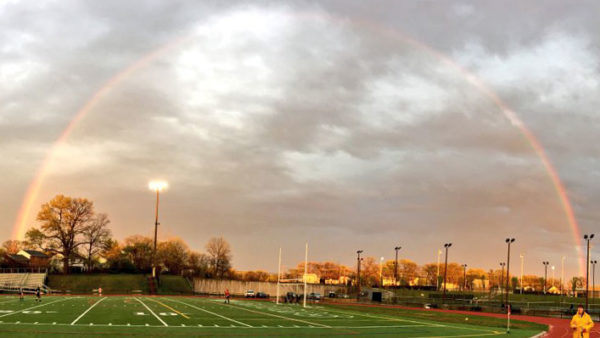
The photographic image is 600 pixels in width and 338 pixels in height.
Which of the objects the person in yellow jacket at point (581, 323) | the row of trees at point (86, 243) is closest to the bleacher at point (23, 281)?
the row of trees at point (86, 243)

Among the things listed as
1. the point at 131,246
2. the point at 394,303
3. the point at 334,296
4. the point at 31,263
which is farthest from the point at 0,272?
the point at 394,303

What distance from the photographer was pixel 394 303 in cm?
9369

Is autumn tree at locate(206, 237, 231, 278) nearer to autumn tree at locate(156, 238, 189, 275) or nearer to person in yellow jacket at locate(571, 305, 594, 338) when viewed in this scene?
autumn tree at locate(156, 238, 189, 275)

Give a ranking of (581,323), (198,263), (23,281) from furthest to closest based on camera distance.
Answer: (198,263) → (23,281) → (581,323)

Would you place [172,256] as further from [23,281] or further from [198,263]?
[23,281]

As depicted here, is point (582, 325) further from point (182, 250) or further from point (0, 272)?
point (182, 250)

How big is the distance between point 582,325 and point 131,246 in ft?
455

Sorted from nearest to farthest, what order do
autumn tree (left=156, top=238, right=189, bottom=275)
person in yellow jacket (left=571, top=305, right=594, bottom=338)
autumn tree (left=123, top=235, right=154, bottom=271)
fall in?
person in yellow jacket (left=571, top=305, right=594, bottom=338) < autumn tree (left=123, top=235, right=154, bottom=271) < autumn tree (left=156, top=238, right=189, bottom=275)

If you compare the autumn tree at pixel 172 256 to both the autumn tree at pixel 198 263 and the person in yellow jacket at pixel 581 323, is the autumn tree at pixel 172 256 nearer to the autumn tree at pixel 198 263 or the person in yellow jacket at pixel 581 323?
the autumn tree at pixel 198 263

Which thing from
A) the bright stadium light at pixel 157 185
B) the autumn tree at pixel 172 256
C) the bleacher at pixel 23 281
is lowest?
the bleacher at pixel 23 281

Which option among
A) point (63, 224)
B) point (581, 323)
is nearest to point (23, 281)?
point (63, 224)

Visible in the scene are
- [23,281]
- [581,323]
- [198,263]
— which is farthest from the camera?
[198,263]

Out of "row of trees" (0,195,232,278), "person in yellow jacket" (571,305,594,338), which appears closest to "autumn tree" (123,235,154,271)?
"row of trees" (0,195,232,278)

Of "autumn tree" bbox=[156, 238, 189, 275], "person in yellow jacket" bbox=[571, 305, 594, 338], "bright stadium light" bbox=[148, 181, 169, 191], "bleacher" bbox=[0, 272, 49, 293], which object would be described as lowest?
"bleacher" bbox=[0, 272, 49, 293]
